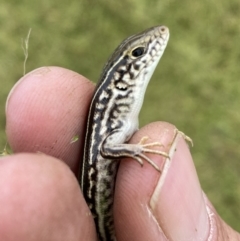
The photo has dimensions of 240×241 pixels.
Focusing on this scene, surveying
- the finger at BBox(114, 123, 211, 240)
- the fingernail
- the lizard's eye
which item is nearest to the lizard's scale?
the lizard's eye

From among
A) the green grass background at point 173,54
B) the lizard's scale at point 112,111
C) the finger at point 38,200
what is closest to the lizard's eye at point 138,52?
the lizard's scale at point 112,111

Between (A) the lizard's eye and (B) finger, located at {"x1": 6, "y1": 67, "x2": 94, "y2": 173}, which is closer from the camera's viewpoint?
(A) the lizard's eye

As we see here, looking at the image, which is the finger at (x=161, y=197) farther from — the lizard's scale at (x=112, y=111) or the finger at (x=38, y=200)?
the finger at (x=38, y=200)

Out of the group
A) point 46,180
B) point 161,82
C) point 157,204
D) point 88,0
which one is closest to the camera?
point 46,180

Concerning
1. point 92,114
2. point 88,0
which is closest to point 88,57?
point 88,0

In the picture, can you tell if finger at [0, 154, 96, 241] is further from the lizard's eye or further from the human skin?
the lizard's eye

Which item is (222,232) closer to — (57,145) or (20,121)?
(57,145)

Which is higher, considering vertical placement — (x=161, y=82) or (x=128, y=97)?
(x=128, y=97)

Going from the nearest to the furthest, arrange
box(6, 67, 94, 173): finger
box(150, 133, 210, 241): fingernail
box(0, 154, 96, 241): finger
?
1. box(0, 154, 96, 241): finger
2. box(150, 133, 210, 241): fingernail
3. box(6, 67, 94, 173): finger
